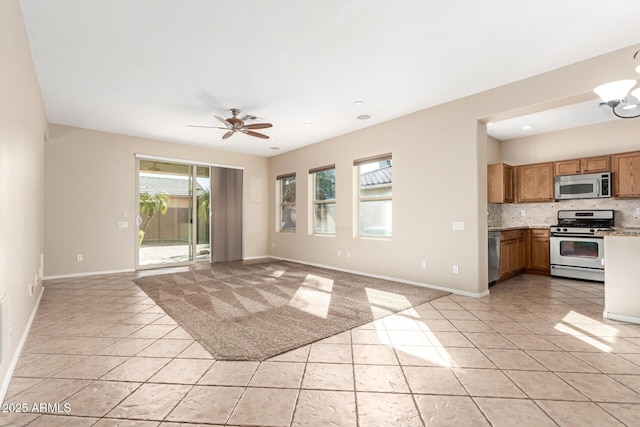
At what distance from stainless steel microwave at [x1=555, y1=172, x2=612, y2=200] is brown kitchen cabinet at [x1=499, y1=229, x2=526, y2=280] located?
3.11 feet

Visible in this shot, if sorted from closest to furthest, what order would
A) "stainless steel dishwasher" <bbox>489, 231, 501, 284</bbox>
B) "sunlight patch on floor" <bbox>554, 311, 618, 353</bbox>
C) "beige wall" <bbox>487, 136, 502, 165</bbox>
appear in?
"sunlight patch on floor" <bbox>554, 311, 618, 353</bbox> < "stainless steel dishwasher" <bbox>489, 231, 501, 284</bbox> < "beige wall" <bbox>487, 136, 502, 165</bbox>

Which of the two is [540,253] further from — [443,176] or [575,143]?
[443,176]

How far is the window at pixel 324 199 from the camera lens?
20.4 ft

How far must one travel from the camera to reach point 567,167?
5.38 m

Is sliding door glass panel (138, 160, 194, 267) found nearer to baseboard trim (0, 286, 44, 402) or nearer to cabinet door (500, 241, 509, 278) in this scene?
baseboard trim (0, 286, 44, 402)

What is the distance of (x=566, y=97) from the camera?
126 inches

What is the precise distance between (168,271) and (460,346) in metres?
5.24

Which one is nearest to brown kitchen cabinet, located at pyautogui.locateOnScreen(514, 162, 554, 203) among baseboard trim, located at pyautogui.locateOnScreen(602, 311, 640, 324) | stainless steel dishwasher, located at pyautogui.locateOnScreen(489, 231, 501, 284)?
stainless steel dishwasher, located at pyautogui.locateOnScreen(489, 231, 501, 284)

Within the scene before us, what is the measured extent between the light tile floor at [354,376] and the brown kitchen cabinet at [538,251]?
103 inches

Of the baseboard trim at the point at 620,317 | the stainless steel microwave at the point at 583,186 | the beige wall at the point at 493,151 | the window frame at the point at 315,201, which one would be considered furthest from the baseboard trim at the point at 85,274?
the stainless steel microwave at the point at 583,186

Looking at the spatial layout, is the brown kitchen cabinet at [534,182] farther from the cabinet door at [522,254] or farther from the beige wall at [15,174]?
the beige wall at [15,174]

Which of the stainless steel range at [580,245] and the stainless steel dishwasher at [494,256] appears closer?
the stainless steel dishwasher at [494,256]

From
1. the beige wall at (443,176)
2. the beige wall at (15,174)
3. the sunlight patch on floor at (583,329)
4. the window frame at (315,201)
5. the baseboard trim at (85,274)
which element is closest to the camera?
the beige wall at (15,174)

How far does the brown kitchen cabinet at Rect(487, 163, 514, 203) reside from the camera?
5.69 metres
